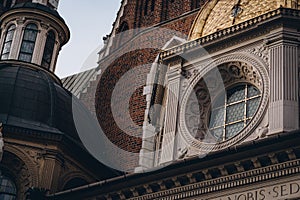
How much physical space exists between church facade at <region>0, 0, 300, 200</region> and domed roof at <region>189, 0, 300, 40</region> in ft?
0.10

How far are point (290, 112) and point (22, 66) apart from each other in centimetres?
936

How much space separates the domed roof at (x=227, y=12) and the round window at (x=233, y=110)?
1.65m

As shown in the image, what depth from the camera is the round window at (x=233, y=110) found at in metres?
18.2

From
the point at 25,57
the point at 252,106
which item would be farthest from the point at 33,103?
the point at 252,106

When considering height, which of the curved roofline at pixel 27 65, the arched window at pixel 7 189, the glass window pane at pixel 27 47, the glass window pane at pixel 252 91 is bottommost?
the arched window at pixel 7 189

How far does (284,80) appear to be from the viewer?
57.0 feet

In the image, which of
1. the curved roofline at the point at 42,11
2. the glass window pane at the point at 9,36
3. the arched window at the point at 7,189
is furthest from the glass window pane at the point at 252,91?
the glass window pane at the point at 9,36

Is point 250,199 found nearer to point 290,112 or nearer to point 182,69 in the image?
point 290,112

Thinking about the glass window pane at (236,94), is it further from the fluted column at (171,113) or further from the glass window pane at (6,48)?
the glass window pane at (6,48)

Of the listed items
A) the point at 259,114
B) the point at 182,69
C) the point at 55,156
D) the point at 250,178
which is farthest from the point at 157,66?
the point at 250,178

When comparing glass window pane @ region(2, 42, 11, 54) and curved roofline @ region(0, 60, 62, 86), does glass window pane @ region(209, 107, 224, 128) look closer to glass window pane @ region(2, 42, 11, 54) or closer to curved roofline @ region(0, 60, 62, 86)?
curved roofline @ region(0, 60, 62, 86)

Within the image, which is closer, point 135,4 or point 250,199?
point 250,199

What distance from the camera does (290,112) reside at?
55.3 ft

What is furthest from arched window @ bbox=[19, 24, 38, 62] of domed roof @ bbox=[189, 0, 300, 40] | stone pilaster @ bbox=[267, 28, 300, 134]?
stone pilaster @ bbox=[267, 28, 300, 134]
